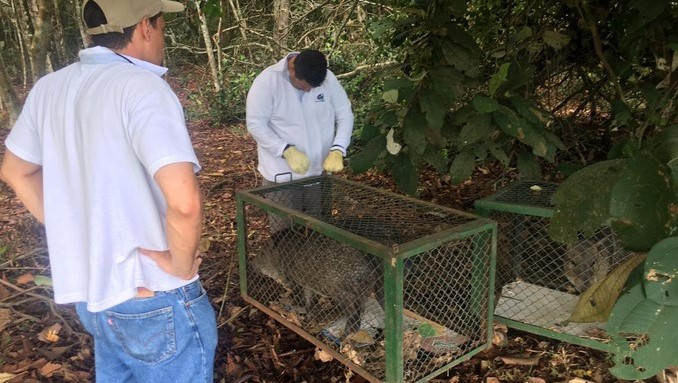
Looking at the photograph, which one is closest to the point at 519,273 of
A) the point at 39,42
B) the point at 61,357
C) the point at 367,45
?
the point at 61,357

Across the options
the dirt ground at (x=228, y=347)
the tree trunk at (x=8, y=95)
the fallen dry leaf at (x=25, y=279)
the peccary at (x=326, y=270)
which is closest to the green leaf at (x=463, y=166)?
the peccary at (x=326, y=270)

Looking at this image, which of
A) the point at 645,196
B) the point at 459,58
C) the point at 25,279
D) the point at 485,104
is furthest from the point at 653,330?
the point at 25,279

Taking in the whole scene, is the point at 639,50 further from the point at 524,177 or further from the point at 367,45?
the point at 367,45

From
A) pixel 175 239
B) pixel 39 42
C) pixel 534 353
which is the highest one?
pixel 39 42

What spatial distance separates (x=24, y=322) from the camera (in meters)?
3.08

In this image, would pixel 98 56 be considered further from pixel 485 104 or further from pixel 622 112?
pixel 622 112

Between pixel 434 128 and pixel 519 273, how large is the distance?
3.21 feet

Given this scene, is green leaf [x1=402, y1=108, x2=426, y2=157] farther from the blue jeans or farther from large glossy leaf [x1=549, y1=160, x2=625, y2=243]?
large glossy leaf [x1=549, y1=160, x2=625, y2=243]

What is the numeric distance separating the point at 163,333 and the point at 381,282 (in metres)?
1.03

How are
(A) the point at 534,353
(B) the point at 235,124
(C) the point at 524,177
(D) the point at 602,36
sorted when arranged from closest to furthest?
→ (A) the point at 534,353 → (C) the point at 524,177 → (D) the point at 602,36 → (B) the point at 235,124

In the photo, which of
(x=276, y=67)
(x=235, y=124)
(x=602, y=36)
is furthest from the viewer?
(x=235, y=124)

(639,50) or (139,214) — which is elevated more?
(639,50)

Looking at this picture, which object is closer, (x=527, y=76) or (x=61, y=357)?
(x=527, y=76)

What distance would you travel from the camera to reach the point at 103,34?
5.02 ft
